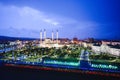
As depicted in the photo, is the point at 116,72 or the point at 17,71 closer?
the point at 116,72

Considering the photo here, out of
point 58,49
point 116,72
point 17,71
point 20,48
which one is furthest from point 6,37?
Answer: point 116,72

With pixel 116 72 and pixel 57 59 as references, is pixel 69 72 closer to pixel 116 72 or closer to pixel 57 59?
pixel 57 59

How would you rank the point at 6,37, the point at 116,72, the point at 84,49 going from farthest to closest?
1. the point at 6,37
2. the point at 84,49
3. the point at 116,72

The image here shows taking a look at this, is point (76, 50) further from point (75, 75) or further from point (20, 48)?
point (20, 48)

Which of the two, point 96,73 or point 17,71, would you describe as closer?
point 96,73

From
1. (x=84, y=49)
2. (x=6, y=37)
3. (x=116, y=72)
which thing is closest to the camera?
(x=116, y=72)

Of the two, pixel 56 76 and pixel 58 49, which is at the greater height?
pixel 58 49

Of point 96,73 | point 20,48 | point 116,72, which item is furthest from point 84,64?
point 20,48

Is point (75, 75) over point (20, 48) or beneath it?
beneath

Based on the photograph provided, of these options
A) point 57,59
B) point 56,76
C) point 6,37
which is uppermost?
point 6,37
